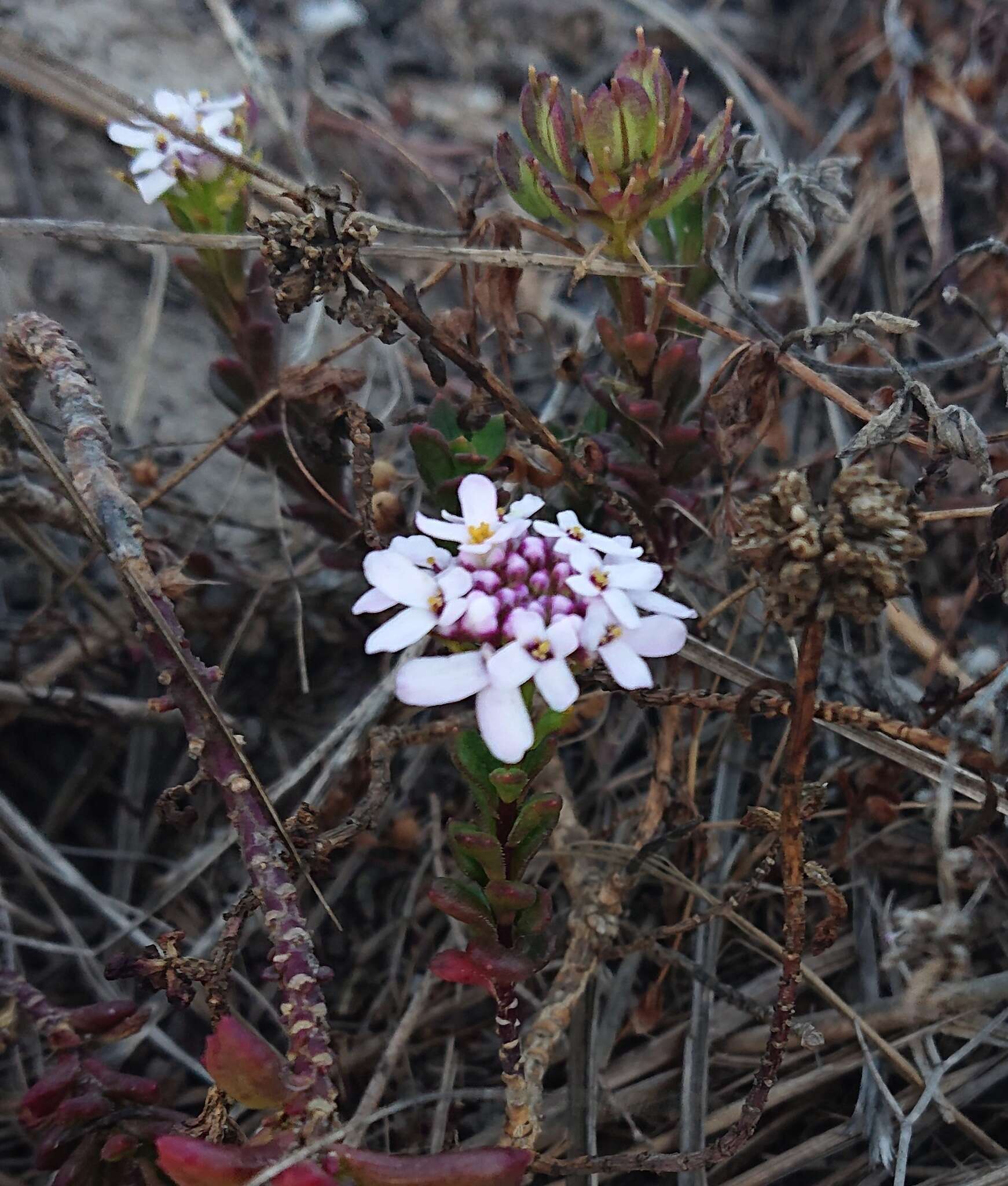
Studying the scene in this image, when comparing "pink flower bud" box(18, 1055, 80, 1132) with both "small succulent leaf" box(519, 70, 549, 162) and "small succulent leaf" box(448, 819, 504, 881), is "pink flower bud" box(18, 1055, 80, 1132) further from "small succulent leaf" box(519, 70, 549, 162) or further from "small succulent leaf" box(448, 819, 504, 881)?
→ "small succulent leaf" box(519, 70, 549, 162)

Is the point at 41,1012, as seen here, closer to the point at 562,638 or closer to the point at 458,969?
the point at 458,969

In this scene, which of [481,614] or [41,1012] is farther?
[41,1012]

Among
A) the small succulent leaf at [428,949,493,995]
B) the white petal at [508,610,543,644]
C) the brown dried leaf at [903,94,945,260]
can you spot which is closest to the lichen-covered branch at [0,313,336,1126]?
the small succulent leaf at [428,949,493,995]

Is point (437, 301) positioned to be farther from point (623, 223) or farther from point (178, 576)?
point (178, 576)

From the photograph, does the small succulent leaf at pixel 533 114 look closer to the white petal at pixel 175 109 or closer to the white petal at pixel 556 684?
the white petal at pixel 175 109

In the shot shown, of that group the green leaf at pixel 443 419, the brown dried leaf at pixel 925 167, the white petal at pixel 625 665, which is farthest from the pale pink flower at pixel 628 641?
the brown dried leaf at pixel 925 167

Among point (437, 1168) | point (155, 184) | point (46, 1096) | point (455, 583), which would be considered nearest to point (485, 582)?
point (455, 583)

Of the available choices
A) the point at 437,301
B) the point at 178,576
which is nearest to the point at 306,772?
the point at 178,576
